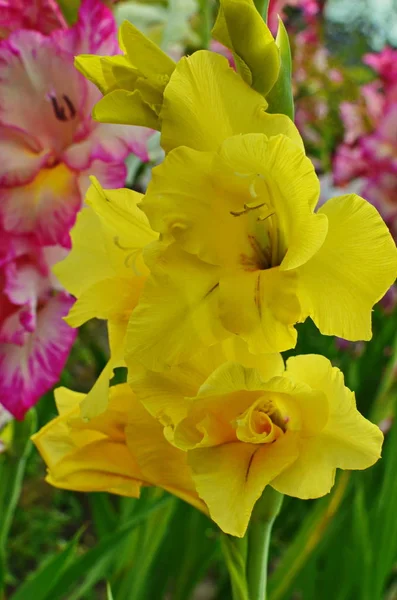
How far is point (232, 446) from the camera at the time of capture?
1.21ft

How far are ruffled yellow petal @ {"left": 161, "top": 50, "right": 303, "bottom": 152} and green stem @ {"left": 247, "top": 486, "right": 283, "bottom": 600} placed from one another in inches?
7.5

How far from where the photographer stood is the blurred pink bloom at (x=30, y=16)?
70 centimetres

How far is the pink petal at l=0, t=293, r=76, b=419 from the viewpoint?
640 mm

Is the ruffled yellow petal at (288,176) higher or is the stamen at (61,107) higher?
the ruffled yellow petal at (288,176)

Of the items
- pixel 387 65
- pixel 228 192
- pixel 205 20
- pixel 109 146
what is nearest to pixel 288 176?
pixel 228 192

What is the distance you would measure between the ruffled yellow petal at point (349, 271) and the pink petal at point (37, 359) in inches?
14.8

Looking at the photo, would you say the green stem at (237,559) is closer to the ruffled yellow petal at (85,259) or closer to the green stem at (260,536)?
the green stem at (260,536)

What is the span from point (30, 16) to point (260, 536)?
56 cm

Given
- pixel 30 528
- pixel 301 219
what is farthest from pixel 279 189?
pixel 30 528

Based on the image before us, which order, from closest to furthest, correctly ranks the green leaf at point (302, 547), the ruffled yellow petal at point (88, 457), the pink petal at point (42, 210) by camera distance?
the ruffled yellow petal at point (88, 457) → the pink petal at point (42, 210) → the green leaf at point (302, 547)

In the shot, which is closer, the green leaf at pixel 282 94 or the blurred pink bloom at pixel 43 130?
the green leaf at pixel 282 94

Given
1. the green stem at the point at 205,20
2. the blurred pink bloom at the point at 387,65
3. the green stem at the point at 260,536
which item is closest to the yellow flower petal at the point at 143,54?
the green stem at the point at 260,536

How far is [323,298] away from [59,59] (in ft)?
1.43

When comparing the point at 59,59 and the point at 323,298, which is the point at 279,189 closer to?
the point at 323,298
